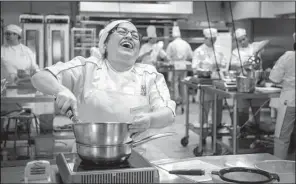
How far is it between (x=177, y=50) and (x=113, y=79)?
722cm

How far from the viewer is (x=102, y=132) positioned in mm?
1279

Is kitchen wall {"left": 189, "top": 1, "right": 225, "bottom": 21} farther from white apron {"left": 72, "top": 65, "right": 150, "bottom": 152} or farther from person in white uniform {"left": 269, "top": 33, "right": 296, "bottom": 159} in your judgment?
white apron {"left": 72, "top": 65, "right": 150, "bottom": 152}

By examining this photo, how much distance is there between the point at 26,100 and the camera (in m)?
4.34

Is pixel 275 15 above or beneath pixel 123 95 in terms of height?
above

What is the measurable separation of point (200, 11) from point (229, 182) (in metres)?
10.2

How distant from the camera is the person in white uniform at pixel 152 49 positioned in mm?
8830

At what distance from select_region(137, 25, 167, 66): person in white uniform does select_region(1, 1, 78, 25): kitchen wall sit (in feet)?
7.25

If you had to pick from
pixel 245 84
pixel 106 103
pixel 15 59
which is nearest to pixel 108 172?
pixel 106 103

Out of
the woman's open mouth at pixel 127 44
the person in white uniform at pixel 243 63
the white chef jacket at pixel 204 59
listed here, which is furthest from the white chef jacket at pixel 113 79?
the white chef jacket at pixel 204 59

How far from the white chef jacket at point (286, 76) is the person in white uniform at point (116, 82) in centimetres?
276

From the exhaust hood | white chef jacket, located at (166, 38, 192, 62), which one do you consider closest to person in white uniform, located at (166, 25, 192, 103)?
white chef jacket, located at (166, 38, 192, 62)

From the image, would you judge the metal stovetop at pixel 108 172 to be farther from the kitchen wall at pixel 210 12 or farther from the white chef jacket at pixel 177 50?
the kitchen wall at pixel 210 12

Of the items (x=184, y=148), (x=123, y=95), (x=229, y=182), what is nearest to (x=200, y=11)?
Answer: (x=184, y=148)

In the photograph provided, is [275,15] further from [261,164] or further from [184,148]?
[261,164]
